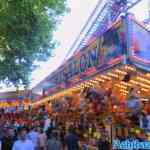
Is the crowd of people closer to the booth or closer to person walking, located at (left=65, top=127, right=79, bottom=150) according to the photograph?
person walking, located at (left=65, top=127, right=79, bottom=150)

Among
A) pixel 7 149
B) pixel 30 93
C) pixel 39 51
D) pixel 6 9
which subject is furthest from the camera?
pixel 30 93

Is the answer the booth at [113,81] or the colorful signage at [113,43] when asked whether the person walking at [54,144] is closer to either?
the booth at [113,81]

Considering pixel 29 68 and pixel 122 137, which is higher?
pixel 29 68

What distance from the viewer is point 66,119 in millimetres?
18094

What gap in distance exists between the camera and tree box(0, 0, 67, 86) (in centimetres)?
2138

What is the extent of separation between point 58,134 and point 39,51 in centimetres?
1119

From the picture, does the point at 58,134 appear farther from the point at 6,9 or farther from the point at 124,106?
the point at 6,9

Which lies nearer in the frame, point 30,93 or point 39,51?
point 39,51

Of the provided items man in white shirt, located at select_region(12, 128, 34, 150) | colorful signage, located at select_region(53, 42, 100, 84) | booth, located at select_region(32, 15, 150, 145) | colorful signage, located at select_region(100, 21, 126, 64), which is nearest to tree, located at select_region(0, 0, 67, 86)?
colorful signage, located at select_region(53, 42, 100, 84)

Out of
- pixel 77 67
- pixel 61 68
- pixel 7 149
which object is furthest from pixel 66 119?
pixel 7 149

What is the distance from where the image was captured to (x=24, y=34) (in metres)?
22.6

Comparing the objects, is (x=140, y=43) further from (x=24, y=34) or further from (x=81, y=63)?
(x=24, y=34)

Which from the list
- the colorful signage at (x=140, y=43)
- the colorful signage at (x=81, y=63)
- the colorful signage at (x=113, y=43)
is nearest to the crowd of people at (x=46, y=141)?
the colorful signage at (x=81, y=63)

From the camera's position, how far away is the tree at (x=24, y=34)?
70.1 ft
